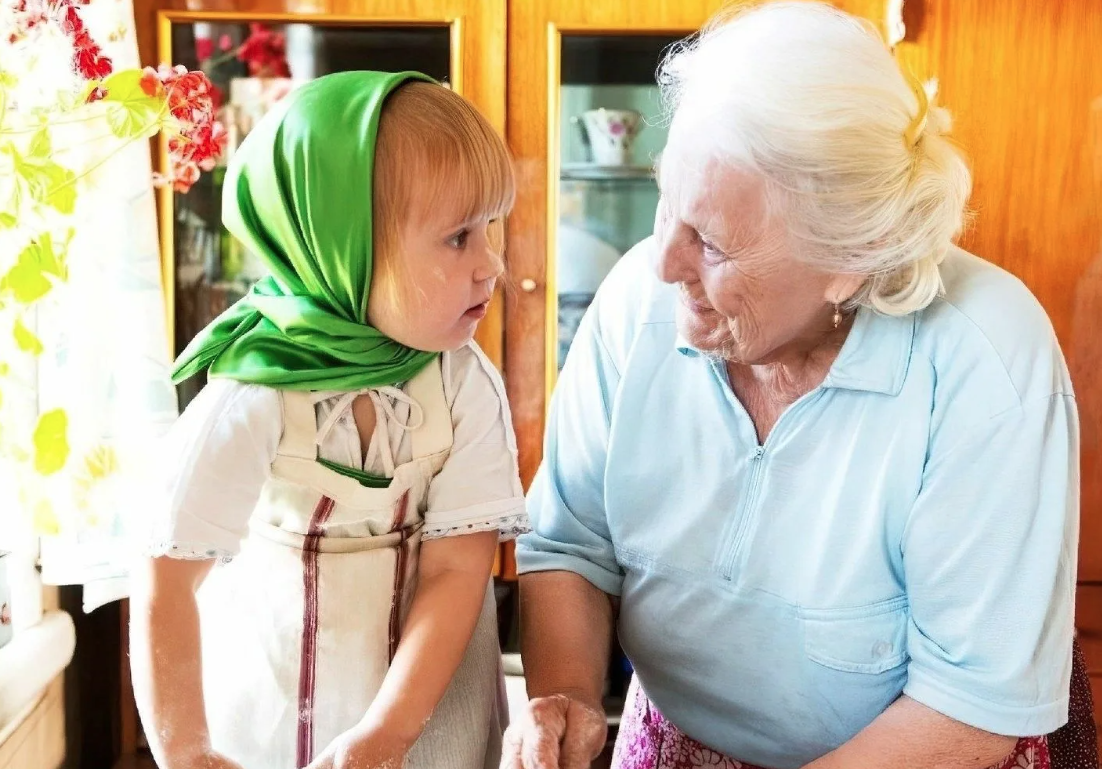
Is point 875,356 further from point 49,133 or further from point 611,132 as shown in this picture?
point 611,132

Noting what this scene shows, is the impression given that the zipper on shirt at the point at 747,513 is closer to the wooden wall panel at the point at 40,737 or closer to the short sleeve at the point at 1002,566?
the short sleeve at the point at 1002,566

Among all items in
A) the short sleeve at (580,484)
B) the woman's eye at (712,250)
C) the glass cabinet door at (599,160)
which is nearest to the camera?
the woman's eye at (712,250)

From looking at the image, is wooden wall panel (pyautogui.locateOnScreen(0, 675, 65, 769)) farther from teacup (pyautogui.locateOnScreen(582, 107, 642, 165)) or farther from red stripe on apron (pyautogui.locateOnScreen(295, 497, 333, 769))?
teacup (pyautogui.locateOnScreen(582, 107, 642, 165))

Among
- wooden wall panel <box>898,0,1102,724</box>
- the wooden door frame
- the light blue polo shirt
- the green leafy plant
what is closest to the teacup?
the wooden door frame

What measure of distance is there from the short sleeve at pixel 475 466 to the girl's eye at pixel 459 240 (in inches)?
4.9

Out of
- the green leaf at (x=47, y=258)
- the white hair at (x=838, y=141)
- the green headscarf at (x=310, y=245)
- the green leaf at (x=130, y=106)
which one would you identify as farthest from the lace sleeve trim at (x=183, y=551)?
the white hair at (x=838, y=141)

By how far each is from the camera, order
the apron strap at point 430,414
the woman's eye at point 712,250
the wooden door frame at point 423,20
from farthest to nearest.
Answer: the wooden door frame at point 423,20 → the woman's eye at point 712,250 → the apron strap at point 430,414

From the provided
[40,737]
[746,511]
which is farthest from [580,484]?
[40,737]

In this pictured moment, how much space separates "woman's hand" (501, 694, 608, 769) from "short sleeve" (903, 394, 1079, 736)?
327 mm

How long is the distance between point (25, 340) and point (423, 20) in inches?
61.5

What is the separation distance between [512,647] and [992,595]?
1423mm

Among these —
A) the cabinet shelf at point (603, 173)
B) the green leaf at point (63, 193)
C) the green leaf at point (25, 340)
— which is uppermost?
the green leaf at point (63, 193)

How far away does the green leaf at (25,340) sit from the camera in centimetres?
90

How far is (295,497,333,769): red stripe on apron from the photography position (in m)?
0.89
